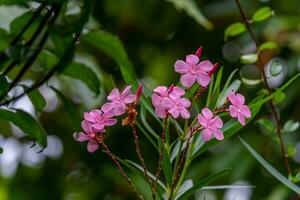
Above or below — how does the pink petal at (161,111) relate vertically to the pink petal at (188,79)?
below

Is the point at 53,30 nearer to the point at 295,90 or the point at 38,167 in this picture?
the point at 295,90

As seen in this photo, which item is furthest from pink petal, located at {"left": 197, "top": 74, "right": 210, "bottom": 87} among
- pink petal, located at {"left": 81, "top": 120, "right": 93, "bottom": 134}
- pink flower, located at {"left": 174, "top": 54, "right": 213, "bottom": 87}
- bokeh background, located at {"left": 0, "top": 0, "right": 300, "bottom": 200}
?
bokeh background, located at {"left": 0, "top": 0, "right": 300, "bottom": 200}

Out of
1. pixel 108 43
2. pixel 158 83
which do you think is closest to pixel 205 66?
pixel 108 43

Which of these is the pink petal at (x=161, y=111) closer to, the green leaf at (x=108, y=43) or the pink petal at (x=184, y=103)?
the pink petal at (x=184, y=103)

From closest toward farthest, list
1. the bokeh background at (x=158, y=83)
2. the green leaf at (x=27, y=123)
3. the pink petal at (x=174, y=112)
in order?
the pink petal at (x=174, y=112) → the green leaf at (x=27, y=123) → the bokeh background at (x=158, y=83)

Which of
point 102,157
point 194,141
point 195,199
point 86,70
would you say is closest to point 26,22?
point 86,70

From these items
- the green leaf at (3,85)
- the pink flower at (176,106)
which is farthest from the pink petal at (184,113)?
the green leaf at (3,85)
